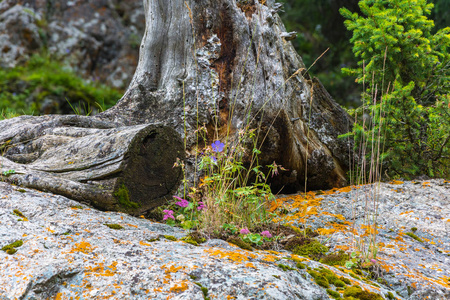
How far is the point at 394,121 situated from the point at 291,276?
251cm

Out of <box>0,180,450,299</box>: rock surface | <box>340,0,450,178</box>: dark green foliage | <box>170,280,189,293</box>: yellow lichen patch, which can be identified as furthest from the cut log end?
<box>340,0,450,178</box>: dark green foliage

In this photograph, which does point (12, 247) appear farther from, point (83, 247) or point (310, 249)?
point (310, 249)

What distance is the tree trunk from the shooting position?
251 cm

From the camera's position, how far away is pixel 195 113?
10.9 ft

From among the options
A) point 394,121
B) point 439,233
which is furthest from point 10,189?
point 394,121

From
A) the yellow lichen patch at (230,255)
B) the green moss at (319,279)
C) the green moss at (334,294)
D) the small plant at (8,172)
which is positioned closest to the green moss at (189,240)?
the yellow lichen patch at (230,255)

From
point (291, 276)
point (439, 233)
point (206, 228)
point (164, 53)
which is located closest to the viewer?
point (291, 276)

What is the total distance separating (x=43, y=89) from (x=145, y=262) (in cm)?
797

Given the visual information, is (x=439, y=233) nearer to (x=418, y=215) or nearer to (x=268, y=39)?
(x=418, y=215)

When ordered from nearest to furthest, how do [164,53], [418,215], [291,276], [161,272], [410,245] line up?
[161,272]
[291,276]
[410,245]
[418,215]
[164,53]

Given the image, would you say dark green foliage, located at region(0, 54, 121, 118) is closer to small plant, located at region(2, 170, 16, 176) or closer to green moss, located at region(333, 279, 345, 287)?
small plant, located at region(2, 170, 16, 176)

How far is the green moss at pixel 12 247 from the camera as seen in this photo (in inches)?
62.6

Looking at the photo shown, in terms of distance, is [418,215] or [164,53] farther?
[164,53]

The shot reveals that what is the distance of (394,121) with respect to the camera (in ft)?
11.9
